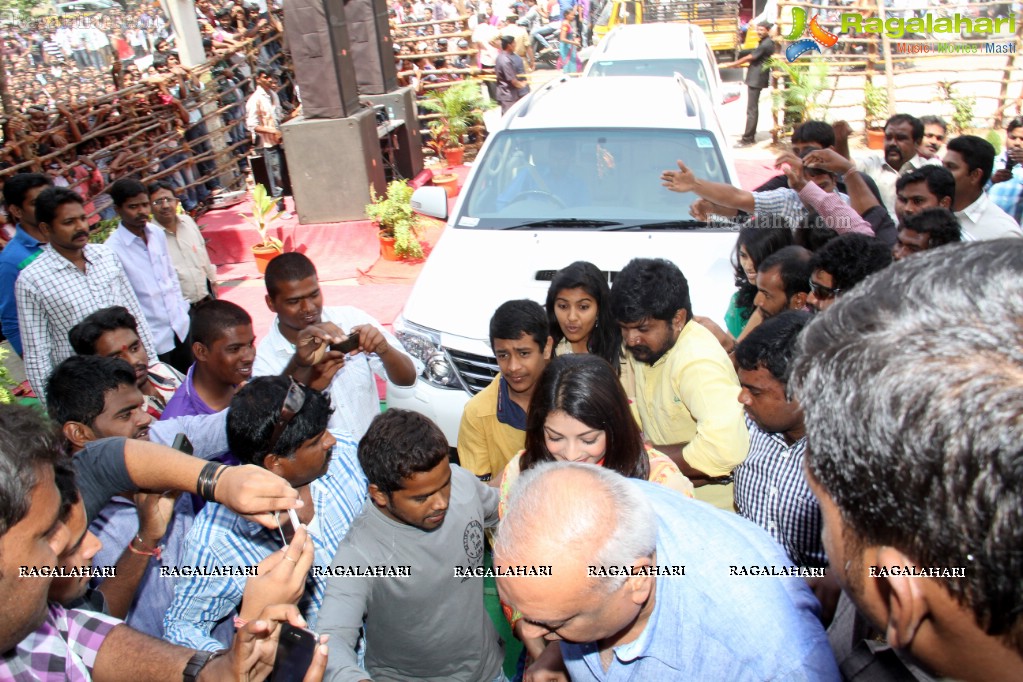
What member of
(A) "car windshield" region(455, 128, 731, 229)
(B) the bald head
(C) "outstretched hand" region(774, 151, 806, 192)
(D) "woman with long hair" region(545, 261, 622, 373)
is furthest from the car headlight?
(B) the bald head

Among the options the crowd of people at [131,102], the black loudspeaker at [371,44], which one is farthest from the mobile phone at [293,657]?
the black loudspeaker at [371,44]

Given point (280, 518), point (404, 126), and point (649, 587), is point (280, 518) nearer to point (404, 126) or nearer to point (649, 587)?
point (649, 587)

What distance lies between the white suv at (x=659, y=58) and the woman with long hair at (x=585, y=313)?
6.91 metres

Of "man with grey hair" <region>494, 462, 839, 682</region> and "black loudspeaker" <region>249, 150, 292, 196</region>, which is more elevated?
"man with grey hair" <region>494, 462, 839, 682</region>

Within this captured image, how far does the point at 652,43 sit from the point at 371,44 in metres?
4.46

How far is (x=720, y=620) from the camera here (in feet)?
5.49

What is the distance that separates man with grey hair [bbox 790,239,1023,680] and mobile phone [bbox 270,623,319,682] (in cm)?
129

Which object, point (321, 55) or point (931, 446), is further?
point (321, 55)

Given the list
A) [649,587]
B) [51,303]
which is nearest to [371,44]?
[51,303]

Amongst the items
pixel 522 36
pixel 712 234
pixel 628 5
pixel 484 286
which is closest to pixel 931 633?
pixel 484 286

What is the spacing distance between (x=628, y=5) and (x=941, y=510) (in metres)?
24.1

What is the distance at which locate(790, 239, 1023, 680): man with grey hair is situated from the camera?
88cm

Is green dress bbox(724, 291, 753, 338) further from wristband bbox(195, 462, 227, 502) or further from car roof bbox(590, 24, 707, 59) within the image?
car roof bbox(590, 24, 707, 59)

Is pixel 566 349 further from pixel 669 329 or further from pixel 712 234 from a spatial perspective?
pixel 712 234
